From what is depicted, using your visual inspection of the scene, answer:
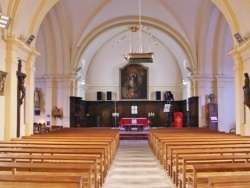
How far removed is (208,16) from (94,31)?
6.54 meters

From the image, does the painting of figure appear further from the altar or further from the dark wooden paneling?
the dark wooden paneling

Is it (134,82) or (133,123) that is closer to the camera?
(133,123)

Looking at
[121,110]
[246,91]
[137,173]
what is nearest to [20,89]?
[137,173]

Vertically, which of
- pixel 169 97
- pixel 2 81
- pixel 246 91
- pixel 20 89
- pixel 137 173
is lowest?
pixel 137 173

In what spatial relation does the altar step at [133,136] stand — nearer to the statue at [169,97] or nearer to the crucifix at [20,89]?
the statue at [169,97]

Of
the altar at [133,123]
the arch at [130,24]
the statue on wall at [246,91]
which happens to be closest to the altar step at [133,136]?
the altar at [133,123]

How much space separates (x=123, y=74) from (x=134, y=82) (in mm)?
1001

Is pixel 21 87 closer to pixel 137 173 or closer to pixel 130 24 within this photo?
pixel 137 173

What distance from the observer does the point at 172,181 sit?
21.3ft

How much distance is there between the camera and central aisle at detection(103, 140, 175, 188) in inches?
249

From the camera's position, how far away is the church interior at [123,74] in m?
9.43

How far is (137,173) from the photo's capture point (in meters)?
7.46

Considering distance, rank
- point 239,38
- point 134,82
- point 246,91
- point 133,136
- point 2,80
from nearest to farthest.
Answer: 1. point 2,80
2. point 246,91
3. point 239,38
4. point 133,136
5. point 134,82

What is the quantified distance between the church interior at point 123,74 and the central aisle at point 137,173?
0.16 m
